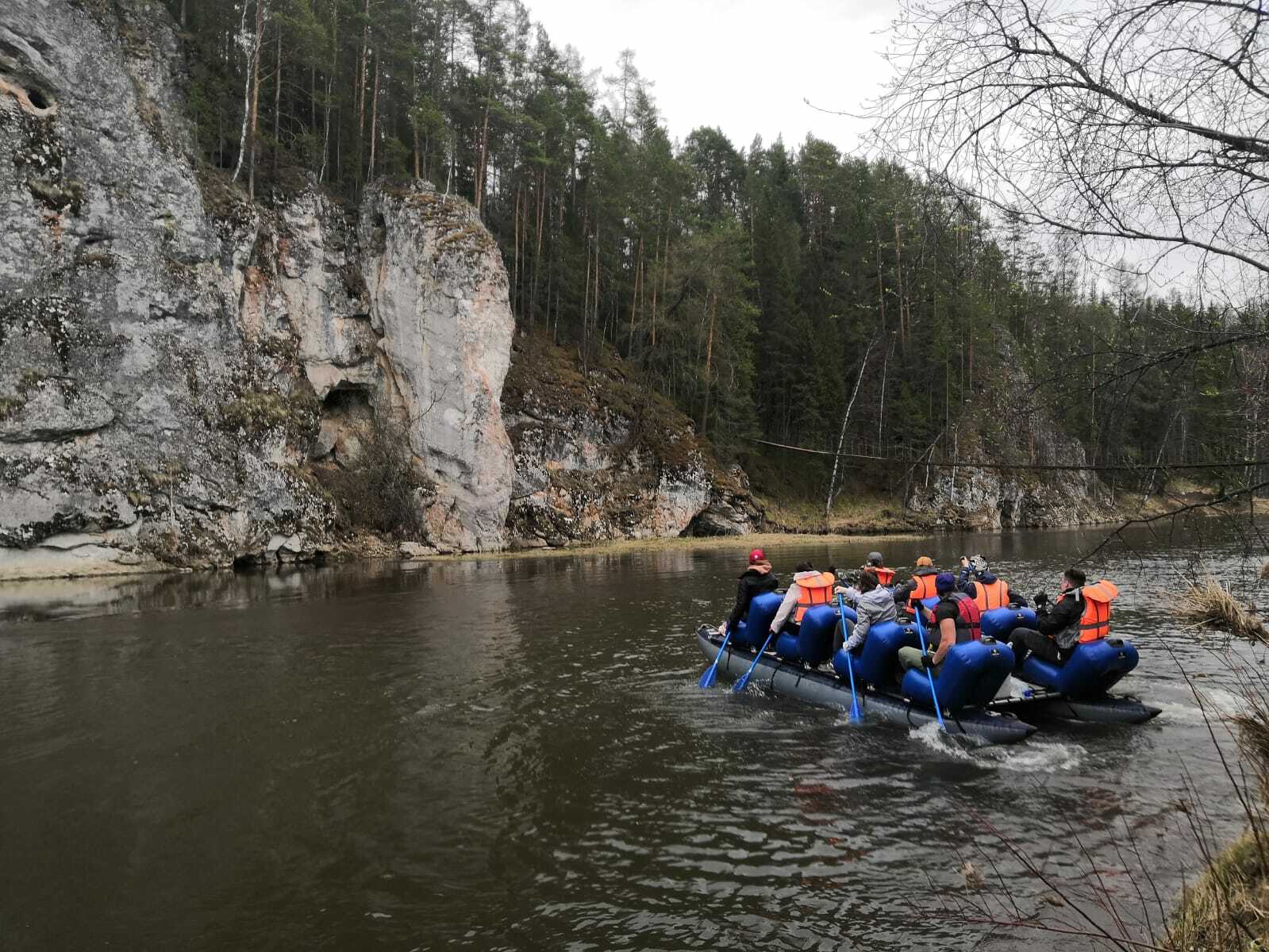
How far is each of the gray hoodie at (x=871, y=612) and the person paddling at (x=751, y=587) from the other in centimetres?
170

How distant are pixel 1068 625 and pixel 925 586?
1.97 m

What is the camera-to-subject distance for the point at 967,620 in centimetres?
855

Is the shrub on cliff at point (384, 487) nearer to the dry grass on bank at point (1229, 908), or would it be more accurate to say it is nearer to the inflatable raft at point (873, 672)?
the inflatable raft at point (873, 672)

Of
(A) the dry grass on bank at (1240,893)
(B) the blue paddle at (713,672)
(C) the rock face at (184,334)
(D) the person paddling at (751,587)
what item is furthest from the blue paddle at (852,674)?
(C) the rock face at (184,334)

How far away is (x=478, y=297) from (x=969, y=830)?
2663cm

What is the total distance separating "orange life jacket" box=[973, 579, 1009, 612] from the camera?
32.2ft

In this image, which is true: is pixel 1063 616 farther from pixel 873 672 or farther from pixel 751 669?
pixel 751 669

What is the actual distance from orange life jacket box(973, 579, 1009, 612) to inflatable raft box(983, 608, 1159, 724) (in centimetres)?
112

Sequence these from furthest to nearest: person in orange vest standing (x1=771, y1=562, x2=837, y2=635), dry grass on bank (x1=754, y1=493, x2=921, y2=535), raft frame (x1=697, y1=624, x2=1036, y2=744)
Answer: dry grass on bank (x1=754, y1=493, x2=921, y2=535)
person in orange vest standing (x1=771, y1=562, x2=837, y2=635)
raft frame (x1=697, y1=624, x2=1036, y2=744)

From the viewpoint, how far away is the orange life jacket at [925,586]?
10375 mm

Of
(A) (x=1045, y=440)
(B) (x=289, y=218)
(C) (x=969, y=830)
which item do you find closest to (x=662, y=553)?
(B) (x=289, y=218)

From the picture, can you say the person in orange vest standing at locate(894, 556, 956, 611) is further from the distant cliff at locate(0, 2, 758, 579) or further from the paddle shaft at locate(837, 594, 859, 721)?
the distant cliff at locate(0, 2, 758, 579)

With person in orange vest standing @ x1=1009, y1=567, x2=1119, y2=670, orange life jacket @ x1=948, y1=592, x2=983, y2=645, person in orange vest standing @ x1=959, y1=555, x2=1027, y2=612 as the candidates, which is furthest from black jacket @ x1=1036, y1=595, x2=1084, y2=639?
person in orange vest standing @ x1=959, y1=555, x2=1027, y2=612

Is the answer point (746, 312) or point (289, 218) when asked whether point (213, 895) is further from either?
point (746, 312)
